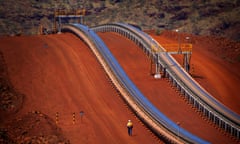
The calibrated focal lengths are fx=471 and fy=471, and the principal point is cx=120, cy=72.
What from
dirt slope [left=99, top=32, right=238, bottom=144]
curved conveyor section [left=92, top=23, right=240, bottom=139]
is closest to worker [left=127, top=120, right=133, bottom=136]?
dirt slope [left=99, top=32, right=238, bottom=144]

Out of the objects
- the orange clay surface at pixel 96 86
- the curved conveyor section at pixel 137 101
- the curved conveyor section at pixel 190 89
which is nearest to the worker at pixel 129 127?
the orange clay surface at pixel 96 86

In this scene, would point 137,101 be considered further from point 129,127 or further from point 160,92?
point 129,127

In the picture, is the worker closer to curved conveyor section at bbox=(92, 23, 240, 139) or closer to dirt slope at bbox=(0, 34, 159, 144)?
dirt slope at bbox=(0, 34, 159, 144)

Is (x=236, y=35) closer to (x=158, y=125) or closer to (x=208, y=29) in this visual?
(x=208, y=29)

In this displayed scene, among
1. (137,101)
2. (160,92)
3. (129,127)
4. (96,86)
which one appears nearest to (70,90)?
(96,86)

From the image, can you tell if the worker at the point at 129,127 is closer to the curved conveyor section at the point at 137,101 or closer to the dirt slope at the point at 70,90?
the dirt slope at the point at 70,90

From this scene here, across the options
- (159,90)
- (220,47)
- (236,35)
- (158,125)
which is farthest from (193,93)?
(236,35)

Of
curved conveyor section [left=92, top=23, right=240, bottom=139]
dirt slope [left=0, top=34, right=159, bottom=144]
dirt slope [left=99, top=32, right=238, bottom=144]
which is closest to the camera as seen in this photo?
dirt slope [left=0, top=34, right=159, bottom=144]
